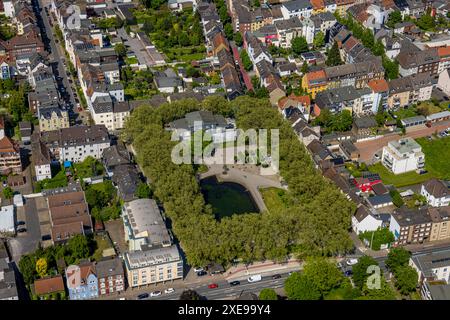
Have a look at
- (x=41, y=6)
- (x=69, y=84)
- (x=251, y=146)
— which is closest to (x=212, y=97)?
(x=251, y=146)

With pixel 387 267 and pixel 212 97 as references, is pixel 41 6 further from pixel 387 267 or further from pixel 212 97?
pixel 387 267

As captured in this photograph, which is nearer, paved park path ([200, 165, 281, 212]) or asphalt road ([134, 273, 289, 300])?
asphalt road ([134, 273, 289, 300])

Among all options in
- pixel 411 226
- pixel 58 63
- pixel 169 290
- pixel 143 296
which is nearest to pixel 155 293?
pixel 143 296

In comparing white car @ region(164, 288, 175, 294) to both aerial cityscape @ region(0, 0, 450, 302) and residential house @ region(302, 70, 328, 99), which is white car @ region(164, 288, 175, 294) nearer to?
aerial cityscape @ region(0, 0, 450, 302)

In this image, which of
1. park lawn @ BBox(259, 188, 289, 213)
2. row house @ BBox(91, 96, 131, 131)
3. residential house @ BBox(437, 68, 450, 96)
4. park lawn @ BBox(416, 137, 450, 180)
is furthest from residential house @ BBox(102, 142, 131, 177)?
residential house @ BBox(437, 68, 450, 96)

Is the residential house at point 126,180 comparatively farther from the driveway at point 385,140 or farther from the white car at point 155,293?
the driveway at point 385,140

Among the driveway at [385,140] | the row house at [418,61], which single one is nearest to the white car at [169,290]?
the driveway at [385,140]

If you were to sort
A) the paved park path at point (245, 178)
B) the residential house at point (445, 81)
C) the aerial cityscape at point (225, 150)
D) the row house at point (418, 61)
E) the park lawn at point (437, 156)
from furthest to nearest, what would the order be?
the row house at point (418, 61) < the residential house at point (445, 81) < the park lawn at point (437, 156) < the paved park path at point (245, 178) < the aerial cityscape at point (225, 150)
